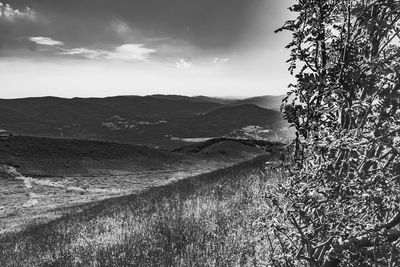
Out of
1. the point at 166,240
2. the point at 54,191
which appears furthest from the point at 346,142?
the point at 54,191

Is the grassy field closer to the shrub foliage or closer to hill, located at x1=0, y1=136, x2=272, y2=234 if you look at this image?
the shrub foliage

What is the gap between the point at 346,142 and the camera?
8.29ft

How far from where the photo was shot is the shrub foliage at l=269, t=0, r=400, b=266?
266 centimetres

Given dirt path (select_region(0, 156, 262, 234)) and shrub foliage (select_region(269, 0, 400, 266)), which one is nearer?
shrub foliage (select_region(269, 0, 400, 266))

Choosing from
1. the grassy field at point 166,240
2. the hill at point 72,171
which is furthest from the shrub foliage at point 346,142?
the hill at point 72,171

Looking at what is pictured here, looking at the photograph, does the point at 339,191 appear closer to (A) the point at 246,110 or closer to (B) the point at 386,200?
(B) the point at 386,200

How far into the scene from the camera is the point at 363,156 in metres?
2.75

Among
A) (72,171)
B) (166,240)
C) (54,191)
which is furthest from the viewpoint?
(72,171)

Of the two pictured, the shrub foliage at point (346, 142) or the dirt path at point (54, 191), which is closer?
the shrub foliage at point (346, 142)

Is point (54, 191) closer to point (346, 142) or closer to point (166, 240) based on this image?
point (166, 240)

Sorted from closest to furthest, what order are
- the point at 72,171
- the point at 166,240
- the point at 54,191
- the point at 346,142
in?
the point at 346,142 < the point at 166,240 < the point at 54,191 < the point at 72,171

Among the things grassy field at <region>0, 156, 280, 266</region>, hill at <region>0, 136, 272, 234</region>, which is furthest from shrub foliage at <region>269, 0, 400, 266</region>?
hill at <region>0, 136, 272, 234</region>

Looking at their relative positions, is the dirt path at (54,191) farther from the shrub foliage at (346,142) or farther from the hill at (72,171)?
the shrub foliage at (346,142)

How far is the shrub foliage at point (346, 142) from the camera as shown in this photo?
2.66 meters
